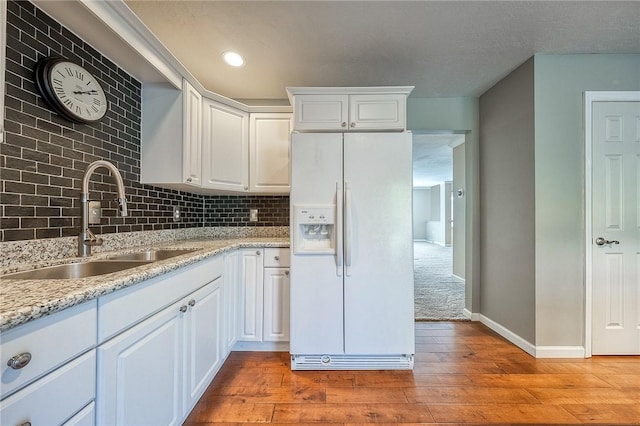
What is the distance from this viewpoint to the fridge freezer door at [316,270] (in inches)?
82.0

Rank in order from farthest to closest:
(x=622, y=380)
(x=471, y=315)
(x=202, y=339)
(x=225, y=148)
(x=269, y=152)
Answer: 1. (x=471, y=315)
2. (x=269, y=152)
3. (x=225, y=148)
4. (x=622, y=380)
5. (x=202, y=339)

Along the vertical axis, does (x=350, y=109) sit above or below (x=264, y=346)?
above

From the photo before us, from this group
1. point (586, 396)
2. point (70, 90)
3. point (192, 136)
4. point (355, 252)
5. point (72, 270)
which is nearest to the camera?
point (72, 270)

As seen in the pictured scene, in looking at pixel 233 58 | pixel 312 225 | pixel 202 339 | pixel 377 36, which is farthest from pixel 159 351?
pixel 377 36

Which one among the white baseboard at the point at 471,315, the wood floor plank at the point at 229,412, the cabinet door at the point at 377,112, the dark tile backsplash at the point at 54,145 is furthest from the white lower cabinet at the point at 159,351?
the white baseboard at the point at 471,315

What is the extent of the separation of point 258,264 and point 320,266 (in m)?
→ 0.55

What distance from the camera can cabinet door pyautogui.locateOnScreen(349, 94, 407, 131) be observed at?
2.13 m

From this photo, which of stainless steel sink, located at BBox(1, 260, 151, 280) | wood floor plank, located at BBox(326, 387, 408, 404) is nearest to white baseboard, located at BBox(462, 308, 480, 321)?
wood floor plank, located at BBox(326, 387, 408, 404)

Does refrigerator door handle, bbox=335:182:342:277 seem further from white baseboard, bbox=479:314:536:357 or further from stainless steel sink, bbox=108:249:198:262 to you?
white baseboard, bbox=479:314:536:357

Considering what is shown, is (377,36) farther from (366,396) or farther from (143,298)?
(366,396)

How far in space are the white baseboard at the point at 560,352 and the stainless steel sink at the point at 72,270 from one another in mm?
2930

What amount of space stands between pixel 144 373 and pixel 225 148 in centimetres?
187

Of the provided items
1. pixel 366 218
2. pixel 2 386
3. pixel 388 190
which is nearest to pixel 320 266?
pixel 366 218

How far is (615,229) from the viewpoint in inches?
89.9
